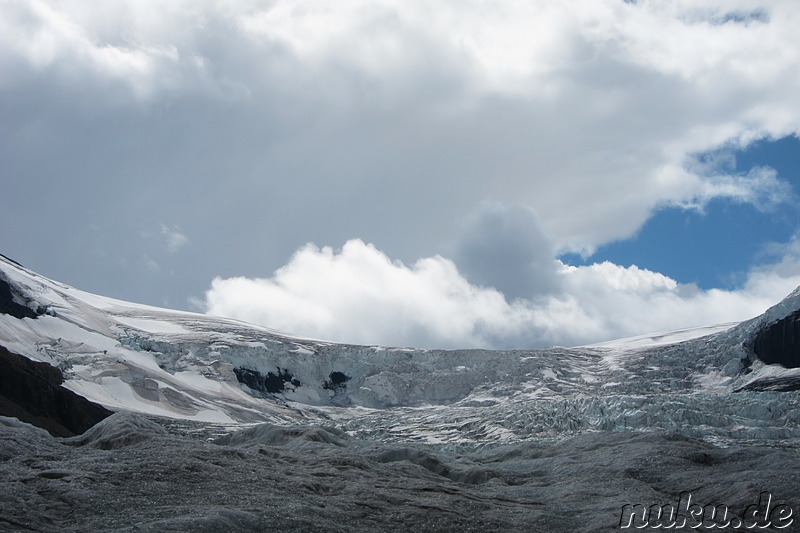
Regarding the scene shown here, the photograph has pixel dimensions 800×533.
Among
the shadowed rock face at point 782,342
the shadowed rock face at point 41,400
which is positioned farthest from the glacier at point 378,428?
the shadowed rock face at point 41,400

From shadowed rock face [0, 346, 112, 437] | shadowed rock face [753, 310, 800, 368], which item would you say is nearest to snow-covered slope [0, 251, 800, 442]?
shadowed rock face [753, 310, 800, 368]

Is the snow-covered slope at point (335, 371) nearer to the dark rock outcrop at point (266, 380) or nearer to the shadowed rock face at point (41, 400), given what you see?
the dark rock outcrop at point (266, 380)

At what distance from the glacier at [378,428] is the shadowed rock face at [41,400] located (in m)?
7.40

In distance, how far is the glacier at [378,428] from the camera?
28.2m

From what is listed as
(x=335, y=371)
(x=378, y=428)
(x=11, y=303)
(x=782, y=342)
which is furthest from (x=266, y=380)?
(x=782, y=342)

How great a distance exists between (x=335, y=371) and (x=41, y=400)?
4852 cm

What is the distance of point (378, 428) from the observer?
74.6 metres

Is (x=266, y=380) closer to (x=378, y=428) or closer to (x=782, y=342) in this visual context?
(x=378, y=428)

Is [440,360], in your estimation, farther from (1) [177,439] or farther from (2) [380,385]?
(1) [177,439]

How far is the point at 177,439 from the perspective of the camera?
1507 inches

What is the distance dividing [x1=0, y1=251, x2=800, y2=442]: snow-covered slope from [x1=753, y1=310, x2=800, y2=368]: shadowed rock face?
966 mm

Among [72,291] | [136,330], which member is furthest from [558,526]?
[72,291]

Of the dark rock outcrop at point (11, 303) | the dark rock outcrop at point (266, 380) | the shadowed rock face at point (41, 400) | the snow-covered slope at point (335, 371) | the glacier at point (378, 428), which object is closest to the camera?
the glacier at point (378, 428)

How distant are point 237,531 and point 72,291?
135 m
